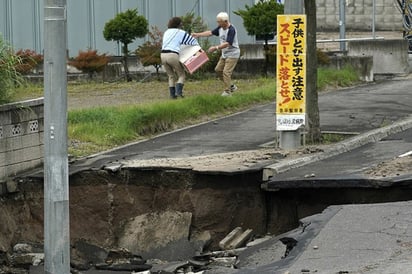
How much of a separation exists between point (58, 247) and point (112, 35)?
1380cm

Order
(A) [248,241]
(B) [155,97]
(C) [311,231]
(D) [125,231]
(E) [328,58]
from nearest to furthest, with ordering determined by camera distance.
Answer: (C) [311,231]
(A) [248,241]
(D) [125,231]
(B) [155,97]
(E) [328,58]

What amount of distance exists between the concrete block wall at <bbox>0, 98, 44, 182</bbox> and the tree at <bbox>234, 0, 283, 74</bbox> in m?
9.31

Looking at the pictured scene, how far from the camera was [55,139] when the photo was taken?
8867 millimetres

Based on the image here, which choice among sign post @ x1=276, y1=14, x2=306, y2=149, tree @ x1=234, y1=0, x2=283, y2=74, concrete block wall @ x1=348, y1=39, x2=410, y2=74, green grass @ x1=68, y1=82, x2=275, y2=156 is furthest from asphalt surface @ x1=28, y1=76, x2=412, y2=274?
tree @ x1=234, y1=0, x2=283, y2=74

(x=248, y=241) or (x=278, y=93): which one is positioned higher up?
(x=278, y=93)

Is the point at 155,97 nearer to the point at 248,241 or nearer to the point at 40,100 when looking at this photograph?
the point at 40,100

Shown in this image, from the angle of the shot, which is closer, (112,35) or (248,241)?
(248,241)

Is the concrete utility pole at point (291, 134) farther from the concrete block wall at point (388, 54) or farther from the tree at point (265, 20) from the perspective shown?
the concrete block wall at point (388, 54)

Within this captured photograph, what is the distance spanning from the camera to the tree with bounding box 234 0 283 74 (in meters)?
21.0

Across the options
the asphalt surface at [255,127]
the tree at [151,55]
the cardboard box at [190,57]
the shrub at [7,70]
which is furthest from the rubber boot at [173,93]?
the shrub at [7,70]

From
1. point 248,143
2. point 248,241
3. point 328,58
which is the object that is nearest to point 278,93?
point 248,143

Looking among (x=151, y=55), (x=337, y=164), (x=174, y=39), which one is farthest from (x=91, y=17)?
(x=337, y=164)

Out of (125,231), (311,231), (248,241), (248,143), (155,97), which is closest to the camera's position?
(311,231)

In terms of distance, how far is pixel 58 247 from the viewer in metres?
8.89
